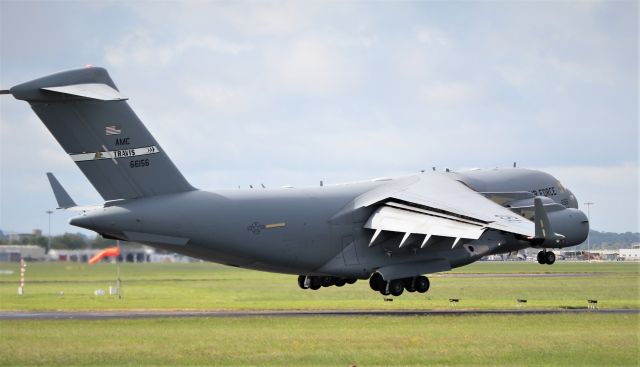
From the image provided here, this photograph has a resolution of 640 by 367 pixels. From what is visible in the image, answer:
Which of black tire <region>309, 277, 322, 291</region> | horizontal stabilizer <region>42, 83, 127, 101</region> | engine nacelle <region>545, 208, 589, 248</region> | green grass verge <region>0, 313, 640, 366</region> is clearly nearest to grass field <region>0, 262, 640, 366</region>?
green grass verge <region>0, 313, 640, 366</region>

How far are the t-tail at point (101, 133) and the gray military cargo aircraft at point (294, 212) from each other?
0.10ft

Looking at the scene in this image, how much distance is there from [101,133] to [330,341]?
9.38m

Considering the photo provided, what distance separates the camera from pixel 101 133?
30109 mm

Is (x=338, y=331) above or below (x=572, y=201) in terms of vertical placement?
below

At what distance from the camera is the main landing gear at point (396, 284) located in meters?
34.3

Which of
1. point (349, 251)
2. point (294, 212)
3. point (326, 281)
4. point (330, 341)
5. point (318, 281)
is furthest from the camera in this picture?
point (318, 281)

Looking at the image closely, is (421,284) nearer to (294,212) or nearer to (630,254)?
(294,212)

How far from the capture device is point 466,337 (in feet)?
88.5

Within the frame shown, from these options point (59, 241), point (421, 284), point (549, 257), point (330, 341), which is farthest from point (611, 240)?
point (59, 241)

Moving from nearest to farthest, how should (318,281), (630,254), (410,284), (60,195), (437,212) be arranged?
(437,212) < (410,284) < (60,195) < (318,281) < (630,254)

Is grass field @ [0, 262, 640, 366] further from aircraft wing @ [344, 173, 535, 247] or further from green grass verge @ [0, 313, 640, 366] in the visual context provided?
aircraft wing @ [344, 173, 535, 247]

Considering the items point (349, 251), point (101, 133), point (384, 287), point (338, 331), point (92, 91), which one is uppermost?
point (92, 91)

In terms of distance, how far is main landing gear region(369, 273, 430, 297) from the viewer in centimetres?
3434

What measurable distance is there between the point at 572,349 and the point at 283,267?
1181 centimetres
